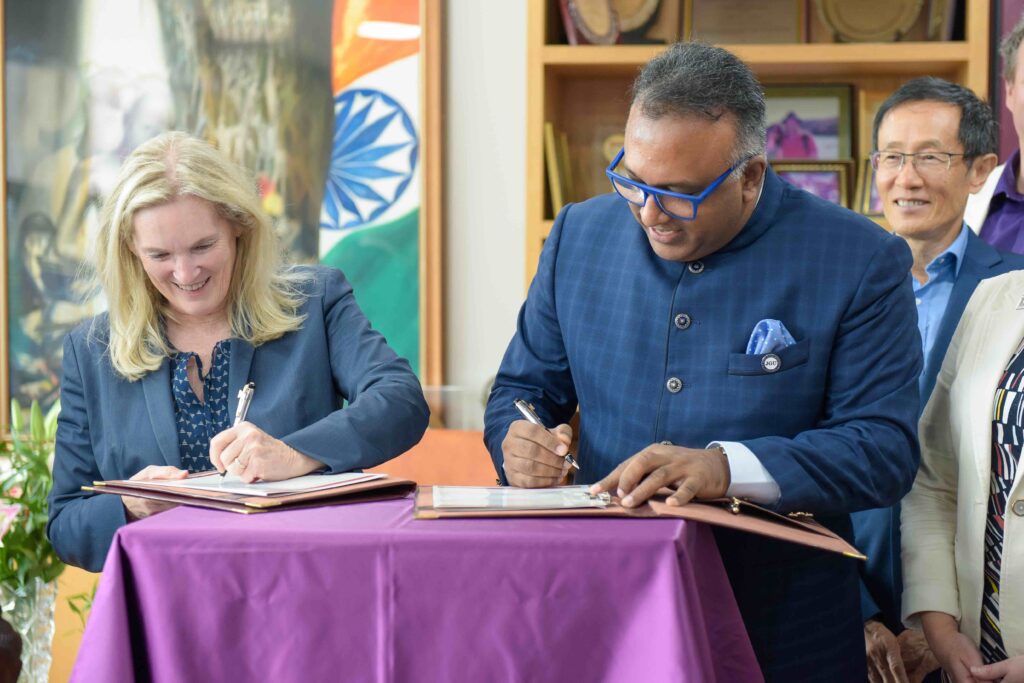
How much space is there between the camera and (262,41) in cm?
363

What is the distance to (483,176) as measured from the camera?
361cm

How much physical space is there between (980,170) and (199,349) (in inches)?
62.3

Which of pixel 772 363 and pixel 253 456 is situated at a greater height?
pixel 772 363

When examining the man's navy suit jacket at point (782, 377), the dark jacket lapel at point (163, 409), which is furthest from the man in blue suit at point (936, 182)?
the dark jacket lapel at point (163, 409)

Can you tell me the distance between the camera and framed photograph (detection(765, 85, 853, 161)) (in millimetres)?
3379

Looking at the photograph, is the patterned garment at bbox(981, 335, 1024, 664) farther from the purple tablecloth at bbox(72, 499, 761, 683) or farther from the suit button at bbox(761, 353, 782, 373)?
the purple tablecloth at bbox(72, 499, 761, 683)

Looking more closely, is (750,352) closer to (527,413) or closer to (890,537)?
(527,413)

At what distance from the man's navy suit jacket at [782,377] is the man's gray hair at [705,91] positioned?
14cm

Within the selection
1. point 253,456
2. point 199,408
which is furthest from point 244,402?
point 253,456

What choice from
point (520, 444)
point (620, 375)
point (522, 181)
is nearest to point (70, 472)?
point (520, 444)

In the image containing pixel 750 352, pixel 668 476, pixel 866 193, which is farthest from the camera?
pixel 866 193

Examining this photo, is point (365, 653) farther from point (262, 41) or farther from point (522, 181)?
point (262, 41)

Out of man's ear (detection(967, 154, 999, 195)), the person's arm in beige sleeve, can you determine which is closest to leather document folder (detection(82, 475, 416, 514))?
the person's arm in beige sleeve

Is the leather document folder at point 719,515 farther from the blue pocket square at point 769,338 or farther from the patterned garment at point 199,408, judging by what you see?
the patterned garment at point 199,408
